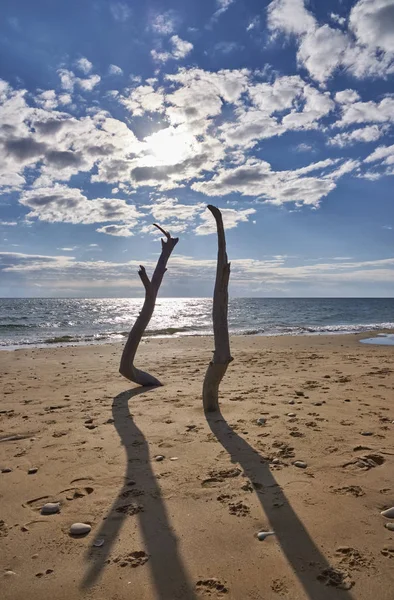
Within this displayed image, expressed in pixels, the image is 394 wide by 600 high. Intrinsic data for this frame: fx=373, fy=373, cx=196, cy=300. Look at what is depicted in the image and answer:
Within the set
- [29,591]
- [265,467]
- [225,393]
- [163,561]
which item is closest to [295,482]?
[265,467]

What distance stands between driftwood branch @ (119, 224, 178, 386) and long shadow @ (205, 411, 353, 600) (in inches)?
168

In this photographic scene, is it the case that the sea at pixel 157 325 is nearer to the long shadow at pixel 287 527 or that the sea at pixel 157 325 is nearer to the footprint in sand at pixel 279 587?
the long shadow at pixel 287 527

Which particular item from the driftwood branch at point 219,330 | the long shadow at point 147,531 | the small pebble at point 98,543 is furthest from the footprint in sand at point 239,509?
the driftwood branch at point 219,330

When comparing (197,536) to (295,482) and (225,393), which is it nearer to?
(295,482)

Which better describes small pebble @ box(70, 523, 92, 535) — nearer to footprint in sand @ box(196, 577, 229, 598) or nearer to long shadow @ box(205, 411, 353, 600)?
footprint in sand @ box(196, 577, 229, 598)

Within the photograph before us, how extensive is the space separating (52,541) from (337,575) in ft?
7.54

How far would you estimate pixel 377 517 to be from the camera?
133 inches

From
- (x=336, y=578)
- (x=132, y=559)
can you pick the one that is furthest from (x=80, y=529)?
(x=336, y=578)

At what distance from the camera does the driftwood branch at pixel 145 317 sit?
910cm

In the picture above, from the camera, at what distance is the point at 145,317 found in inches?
364

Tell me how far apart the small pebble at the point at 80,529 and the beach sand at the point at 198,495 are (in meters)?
0.08

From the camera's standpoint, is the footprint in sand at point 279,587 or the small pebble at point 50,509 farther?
the small pebble at point 50,509

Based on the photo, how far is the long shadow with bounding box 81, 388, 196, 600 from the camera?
268 cm

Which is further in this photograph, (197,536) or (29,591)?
(197,536)
